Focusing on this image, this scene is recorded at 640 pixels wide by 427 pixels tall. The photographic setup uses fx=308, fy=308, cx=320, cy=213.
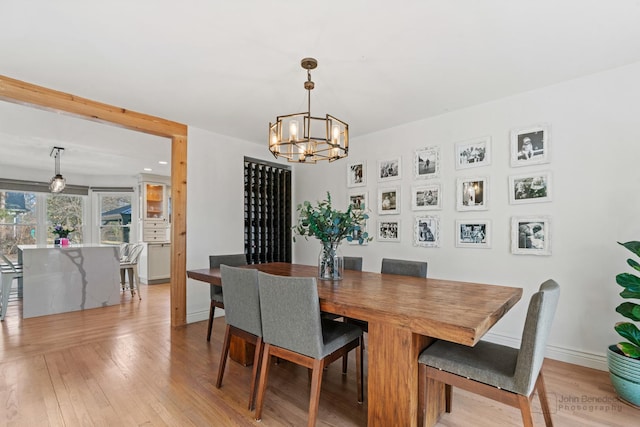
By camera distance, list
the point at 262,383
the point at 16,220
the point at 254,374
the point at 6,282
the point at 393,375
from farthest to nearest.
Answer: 1. the point at 16,220
2. the point at 6,282
3. the point at 254,374
4. the point at 262,383
5. the point at 393,375

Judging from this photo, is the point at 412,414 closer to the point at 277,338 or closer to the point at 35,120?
the point at 277,338

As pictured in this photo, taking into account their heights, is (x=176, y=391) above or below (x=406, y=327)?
below

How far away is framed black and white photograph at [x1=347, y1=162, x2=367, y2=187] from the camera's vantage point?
424 cm

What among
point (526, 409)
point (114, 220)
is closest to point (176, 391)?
point (526, 409)

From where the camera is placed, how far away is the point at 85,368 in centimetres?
259

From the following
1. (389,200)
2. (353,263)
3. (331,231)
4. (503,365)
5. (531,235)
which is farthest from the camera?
(389,200)

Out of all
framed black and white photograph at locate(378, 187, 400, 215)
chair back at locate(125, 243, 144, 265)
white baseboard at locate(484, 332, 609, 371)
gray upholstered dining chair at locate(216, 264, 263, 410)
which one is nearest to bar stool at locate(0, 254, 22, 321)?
chair back at locate(125, 243, 144, 265)

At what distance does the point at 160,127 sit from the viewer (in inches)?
144

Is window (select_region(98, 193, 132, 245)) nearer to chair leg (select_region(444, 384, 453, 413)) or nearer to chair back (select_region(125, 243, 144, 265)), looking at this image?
chair back (select_region(125, 243, 144, 265))

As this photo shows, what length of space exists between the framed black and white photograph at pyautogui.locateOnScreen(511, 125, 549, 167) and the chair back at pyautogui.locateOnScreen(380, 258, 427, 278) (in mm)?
1392

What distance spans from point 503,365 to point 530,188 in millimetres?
2018

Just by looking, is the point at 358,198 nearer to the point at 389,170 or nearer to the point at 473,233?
the point at 389,170

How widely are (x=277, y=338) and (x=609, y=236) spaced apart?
2772mm

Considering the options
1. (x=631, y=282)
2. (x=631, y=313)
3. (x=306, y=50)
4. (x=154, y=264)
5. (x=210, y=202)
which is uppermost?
(x=306, y=50)
